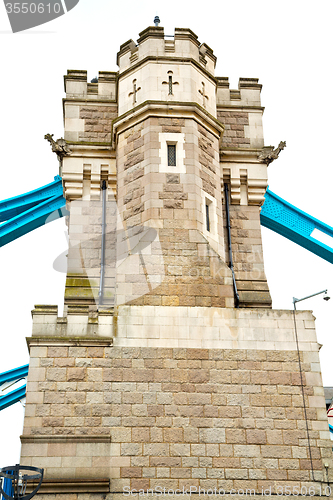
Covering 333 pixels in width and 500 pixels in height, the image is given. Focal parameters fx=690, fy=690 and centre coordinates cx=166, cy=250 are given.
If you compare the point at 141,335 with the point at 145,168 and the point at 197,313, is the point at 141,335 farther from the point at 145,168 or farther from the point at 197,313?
the point at 145,168

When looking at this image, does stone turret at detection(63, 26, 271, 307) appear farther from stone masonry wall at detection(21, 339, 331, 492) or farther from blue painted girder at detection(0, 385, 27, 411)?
blue painted girder at detection(0, 385, 27, 411)

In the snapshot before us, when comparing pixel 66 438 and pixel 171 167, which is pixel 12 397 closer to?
pixel 66 438

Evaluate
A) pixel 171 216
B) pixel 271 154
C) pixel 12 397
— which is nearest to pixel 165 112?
pixel 171 216

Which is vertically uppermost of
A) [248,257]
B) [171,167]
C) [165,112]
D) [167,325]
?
[165,112]

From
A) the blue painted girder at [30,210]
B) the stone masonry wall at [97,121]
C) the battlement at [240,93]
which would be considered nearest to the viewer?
the stone masonry wall at [97,121]

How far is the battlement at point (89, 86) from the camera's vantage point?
59.1 feet

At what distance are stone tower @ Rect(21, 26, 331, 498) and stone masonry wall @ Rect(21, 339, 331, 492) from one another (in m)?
0.02

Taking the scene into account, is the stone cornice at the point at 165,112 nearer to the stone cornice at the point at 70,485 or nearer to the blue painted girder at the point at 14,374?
the stone cornice at the point at 70,485

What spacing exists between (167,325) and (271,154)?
5.82m

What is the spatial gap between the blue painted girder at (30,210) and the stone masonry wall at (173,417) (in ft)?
20.4

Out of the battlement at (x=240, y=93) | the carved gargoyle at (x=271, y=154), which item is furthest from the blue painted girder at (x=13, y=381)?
the battlement at (x=240, y=93)

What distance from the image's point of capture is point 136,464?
40.8 feet

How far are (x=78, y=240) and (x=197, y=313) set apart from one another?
3900mm

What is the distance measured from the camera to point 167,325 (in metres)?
13.8
